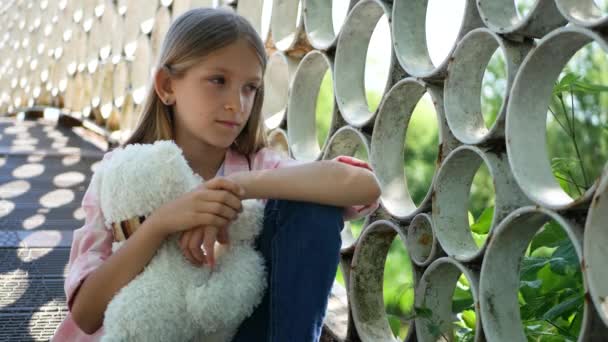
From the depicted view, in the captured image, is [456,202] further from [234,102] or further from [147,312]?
[147,312]

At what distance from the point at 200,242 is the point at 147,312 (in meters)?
0.14

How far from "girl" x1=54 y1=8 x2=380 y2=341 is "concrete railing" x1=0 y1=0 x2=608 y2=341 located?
0.16 meters

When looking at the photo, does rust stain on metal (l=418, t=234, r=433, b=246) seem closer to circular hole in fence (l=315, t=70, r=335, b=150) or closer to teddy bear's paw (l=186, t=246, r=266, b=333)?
teddy bear's paw (l=186, t=246, r=266, b=333)

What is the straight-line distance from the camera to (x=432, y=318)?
144 cm

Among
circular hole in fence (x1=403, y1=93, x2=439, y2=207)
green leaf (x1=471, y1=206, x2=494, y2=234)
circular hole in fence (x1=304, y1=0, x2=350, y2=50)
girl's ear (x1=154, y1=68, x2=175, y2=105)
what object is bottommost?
circular hole in fence (x1=403, y1=93, x2=439, y2=207)

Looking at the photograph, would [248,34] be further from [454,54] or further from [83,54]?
[83,54]

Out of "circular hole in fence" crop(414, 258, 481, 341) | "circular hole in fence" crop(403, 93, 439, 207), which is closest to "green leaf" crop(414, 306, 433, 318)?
"circular hole in fence" crop(414, 258, 481, 341)

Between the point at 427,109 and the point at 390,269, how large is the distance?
1655 mm

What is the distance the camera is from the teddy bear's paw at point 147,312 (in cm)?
129

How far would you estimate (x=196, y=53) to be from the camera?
150 centimetres

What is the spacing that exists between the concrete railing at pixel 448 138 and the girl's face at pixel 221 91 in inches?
10.9

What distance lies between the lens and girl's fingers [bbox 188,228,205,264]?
132 cm

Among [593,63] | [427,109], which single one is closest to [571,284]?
[593,63]

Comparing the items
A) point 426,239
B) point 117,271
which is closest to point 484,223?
point 426,239
